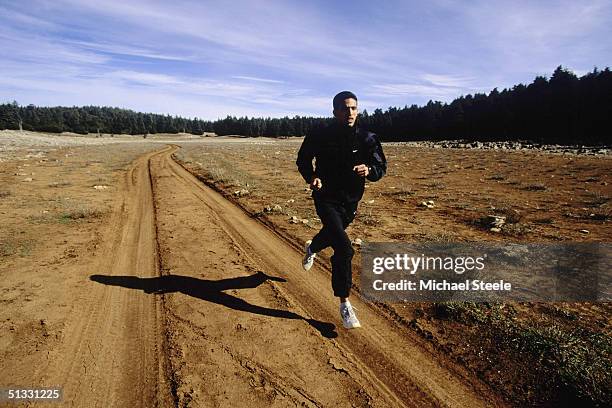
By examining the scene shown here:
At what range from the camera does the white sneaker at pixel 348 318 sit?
14.6 feet

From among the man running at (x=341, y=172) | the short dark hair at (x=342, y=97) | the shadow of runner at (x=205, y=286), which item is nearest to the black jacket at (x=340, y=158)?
the man running at (x=341, y=172)

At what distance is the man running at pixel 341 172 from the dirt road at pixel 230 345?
640 millimetres

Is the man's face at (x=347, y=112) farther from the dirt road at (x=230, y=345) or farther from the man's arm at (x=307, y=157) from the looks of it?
the dirt road at (x=230, y=345)

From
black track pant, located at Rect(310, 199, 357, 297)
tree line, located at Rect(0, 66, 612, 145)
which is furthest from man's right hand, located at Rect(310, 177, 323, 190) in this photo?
tree line, located at Rect(0, 66, 612, 145)

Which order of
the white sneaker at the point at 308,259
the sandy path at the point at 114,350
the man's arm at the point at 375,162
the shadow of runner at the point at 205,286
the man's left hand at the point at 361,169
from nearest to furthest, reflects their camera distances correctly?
1. the sandy path at the point at 114,350
2. the man's left hand at the point at 361,169
3. the man's arm at the point at 375,162
4. the shadow of runner at the point at 205,286
5. the white sneaker at the point at 308,259

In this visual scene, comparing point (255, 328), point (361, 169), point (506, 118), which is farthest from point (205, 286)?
point (506, 118)

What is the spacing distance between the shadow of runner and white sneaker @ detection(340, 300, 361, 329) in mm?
446

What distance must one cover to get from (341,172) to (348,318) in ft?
6.39

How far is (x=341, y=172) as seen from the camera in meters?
4.56

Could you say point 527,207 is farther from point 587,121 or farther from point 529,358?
point 587,121

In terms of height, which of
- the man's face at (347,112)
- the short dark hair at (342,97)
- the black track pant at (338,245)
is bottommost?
the black track pant at (338,245)

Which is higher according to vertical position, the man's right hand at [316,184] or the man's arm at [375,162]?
the man's arm at [375,162]

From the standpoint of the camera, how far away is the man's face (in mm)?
4359

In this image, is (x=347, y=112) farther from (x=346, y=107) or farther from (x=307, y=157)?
(x=307, y=157)
